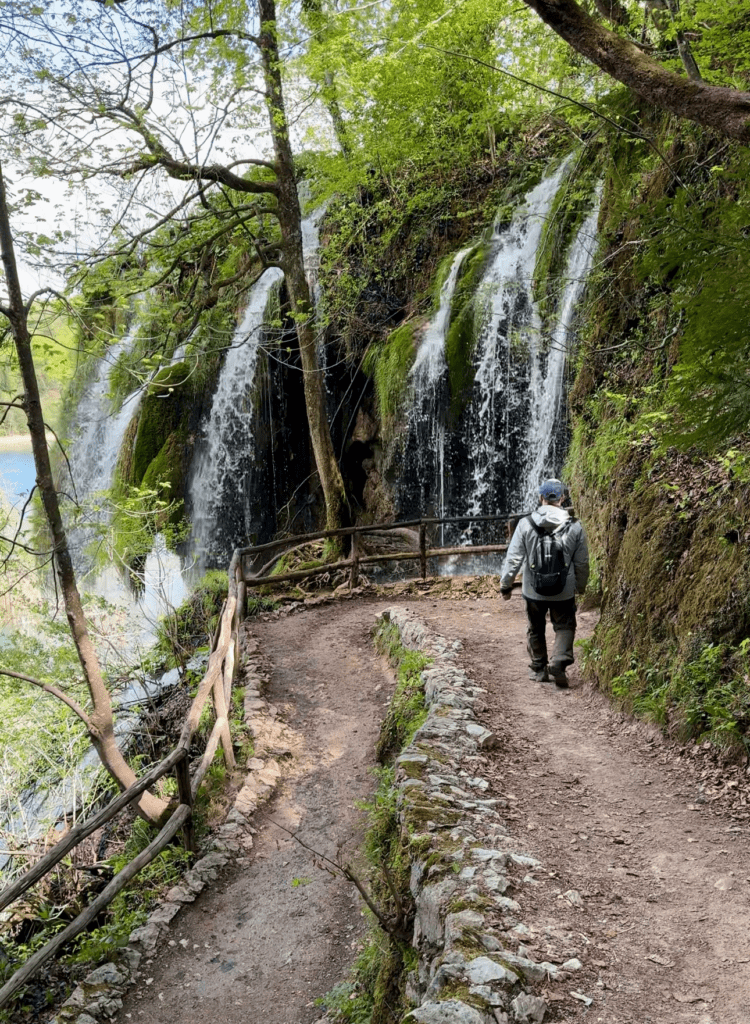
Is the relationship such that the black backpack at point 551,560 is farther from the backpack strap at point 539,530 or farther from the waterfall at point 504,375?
the waterfall at point 504,375

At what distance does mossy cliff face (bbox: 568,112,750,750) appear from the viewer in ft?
10.4

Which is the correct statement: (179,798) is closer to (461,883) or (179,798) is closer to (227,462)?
(461,883)

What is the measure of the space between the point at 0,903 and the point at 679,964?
2.82 meters

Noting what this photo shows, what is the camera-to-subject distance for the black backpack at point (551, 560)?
5.76 m

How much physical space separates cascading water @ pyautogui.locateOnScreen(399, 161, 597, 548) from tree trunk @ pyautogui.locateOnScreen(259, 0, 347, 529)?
2.64 m

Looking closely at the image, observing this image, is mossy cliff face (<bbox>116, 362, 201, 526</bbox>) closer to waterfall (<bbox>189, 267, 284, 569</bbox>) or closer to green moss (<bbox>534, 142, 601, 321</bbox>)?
waterfall (<bbox>189, 267, 284, 569</bbox>)

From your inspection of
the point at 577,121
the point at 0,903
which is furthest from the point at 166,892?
the point at 577,121

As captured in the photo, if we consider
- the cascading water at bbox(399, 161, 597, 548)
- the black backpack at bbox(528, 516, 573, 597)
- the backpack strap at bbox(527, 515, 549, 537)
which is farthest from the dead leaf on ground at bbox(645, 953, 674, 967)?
the cascading water at bbox(399, 161, 597, 548)

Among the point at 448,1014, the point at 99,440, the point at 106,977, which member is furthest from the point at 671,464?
the point at 99,440

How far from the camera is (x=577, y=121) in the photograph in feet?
37.8

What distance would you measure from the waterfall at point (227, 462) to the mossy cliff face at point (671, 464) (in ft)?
33.0

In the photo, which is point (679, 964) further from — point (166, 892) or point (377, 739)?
point (377, 739)

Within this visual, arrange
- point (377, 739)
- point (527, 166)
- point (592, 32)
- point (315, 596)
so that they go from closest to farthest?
point (592, 32) → point (377, 739) → point (315, 596) → point (527, 166)

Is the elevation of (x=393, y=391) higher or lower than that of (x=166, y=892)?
higher
